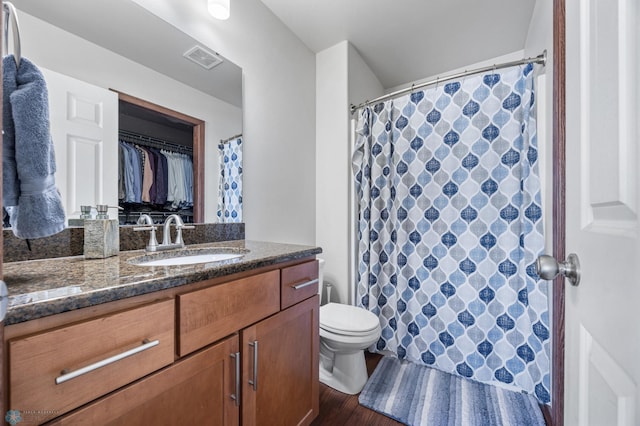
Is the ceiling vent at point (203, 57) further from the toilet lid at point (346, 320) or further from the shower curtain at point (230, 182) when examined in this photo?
the toilet lid at point (346, 320)

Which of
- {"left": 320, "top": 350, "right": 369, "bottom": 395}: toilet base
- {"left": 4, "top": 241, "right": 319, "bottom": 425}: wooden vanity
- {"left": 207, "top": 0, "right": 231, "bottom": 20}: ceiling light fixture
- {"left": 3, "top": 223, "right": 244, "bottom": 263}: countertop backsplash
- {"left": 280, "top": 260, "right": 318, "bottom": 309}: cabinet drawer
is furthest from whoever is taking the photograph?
{"left": 320, "top": 350, "right": 369, "bottom": 395}: toilet base

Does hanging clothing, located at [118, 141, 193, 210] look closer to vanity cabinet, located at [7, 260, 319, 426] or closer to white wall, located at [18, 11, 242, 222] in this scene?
white wall, located at [18, 11, 242, 222]

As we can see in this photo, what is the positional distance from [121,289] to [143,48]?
1129 millimetres

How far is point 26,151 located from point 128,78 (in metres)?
0.67

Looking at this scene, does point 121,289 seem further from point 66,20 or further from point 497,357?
point 497,357

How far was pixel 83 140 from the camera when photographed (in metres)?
1.00

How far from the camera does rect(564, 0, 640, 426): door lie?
0.38m

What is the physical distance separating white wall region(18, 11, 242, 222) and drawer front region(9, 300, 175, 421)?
857mm

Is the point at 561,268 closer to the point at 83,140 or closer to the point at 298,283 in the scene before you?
the point at 298,283

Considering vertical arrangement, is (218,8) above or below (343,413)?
above

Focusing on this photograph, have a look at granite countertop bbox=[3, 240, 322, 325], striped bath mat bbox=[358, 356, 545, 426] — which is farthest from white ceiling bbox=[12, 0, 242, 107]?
striped bath mat bbox=[358, 356, 545, 426]

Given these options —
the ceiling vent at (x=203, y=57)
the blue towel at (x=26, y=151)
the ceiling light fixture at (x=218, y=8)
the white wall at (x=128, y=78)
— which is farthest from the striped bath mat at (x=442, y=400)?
the ceiling light fixture at (x=218, y=8)

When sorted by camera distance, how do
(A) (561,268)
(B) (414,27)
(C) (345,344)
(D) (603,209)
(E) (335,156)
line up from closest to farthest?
1. (D) (603,209)
2. (A) (561,268)
3. (C) (345,344)
4. (B) (414,27)
5. (E) (335,156)

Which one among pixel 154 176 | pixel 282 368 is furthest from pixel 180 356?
pixel 154 176
